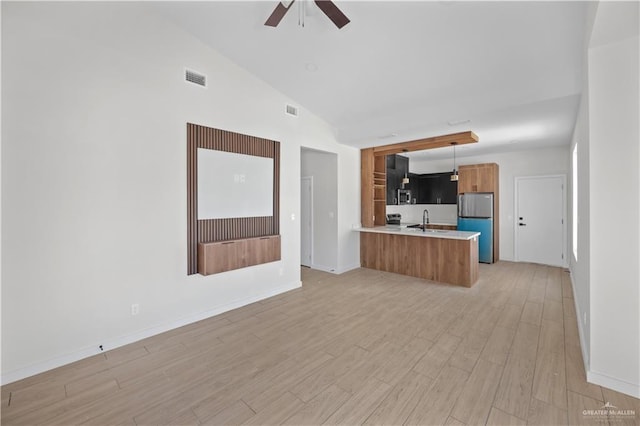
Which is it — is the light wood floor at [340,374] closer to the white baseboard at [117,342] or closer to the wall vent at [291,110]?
the white baseboard at [117,342]

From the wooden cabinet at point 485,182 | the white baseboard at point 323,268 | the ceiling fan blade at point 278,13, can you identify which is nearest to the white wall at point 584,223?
the ceiling fan blade at point 278,13

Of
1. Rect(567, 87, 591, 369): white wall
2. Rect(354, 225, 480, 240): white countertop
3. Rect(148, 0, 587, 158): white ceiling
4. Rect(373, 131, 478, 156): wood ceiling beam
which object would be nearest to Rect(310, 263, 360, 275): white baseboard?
Rect(354, 225, 480, 240): white countertop

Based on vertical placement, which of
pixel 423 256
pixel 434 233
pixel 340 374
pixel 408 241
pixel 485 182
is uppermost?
pixel 485 182

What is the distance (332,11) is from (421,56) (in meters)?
1.48

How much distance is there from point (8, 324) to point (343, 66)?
428 cm

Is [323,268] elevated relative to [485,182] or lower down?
lower down

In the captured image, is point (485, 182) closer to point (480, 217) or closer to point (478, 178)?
point (478, 178)

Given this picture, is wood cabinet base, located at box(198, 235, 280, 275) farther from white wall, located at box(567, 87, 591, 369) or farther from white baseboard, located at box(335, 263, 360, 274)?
white wall, located at box(567, 87, 591, 369)

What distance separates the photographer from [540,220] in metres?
6.54

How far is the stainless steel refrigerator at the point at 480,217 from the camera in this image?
671cm

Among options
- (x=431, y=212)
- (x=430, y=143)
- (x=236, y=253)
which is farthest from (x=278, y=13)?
(x=431, y=212)

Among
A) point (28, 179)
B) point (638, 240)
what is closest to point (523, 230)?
point (638, 240)

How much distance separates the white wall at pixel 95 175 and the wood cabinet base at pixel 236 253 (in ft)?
0.83

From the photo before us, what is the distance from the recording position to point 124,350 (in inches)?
114
